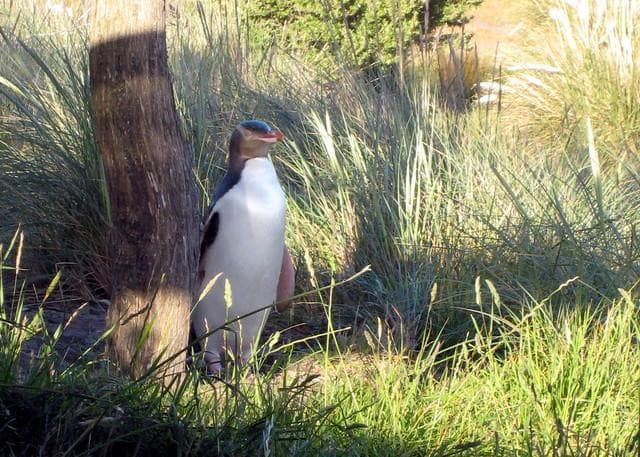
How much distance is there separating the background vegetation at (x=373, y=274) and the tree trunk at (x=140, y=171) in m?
0.20

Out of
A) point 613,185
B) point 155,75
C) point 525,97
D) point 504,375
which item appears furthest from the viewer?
point 525,97

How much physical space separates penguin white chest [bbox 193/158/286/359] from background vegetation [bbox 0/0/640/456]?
29cm

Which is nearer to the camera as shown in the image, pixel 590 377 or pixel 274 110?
pixel 590 377

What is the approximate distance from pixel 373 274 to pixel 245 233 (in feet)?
2.71

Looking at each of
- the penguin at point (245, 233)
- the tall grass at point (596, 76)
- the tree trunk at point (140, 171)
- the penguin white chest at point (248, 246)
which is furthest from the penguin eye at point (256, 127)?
the tall grass at point (596, 76)

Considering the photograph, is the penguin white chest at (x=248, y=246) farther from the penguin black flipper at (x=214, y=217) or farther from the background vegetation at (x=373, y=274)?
the background vegetation at (x=373, y=274)

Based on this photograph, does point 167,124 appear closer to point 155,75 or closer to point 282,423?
point 155,75

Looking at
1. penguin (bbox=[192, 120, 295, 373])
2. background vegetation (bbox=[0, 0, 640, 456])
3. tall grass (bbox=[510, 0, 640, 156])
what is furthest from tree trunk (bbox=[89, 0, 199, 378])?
tall grass (bbox=[510, 0, 640, 156])

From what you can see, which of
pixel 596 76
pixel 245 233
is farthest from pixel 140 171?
pixel 596 76

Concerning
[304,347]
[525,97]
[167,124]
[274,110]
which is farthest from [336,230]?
[525,97]

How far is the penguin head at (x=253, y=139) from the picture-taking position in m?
4.19

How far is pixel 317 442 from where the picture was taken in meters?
2.73

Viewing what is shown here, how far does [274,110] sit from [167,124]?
3078 millimetres

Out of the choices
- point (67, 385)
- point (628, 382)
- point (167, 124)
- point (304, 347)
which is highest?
point (167, 124)
